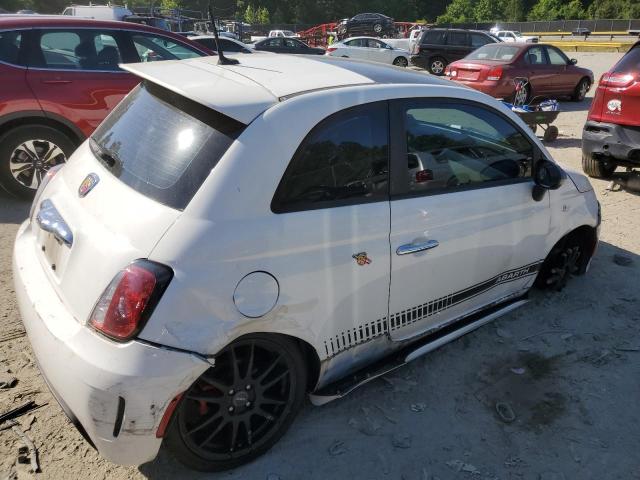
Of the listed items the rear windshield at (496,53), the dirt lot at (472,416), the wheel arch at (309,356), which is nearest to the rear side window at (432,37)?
the rear windshield at (496,53)

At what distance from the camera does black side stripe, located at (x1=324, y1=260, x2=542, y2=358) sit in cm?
263

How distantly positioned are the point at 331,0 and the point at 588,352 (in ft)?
254

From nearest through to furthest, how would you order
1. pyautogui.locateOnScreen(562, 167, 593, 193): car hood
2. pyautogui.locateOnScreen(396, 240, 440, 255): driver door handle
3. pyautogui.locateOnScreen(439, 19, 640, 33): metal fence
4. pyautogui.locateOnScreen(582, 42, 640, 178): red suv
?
pyautogui.locateOnScreen(396, 240, 440, 255): driver door handle → pyautogui.locateOnScreen(562, 167, 593, 193): car hood → pyautogui.locateOnScreen(582, 42, 640, 178): red suv → pyautogui.locateOnScreen(439, 19, 640, 33): metal fence

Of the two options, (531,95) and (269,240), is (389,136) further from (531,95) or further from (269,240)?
(531,95)

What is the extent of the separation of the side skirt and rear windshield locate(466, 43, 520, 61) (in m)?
10.5

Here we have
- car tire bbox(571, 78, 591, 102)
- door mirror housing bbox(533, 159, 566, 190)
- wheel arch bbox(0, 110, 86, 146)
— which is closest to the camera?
door mirror housing bbox(533, 159, 566, 190)

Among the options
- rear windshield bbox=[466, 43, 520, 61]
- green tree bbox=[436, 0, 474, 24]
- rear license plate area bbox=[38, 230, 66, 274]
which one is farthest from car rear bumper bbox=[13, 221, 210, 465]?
green tree bbox=[436, 0, 474, 24]

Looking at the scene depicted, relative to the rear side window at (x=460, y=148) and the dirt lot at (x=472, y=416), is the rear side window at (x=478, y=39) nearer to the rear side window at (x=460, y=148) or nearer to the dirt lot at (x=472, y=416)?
the dirt lot at (x=472, y=416)

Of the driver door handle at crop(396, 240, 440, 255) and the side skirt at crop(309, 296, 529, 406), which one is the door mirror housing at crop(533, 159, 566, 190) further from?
the driver door handle at crop(396, 240, 440, 255)

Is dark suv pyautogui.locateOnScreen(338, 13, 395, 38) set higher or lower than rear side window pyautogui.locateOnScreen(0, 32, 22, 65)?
lower

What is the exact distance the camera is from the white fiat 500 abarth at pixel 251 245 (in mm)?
2072

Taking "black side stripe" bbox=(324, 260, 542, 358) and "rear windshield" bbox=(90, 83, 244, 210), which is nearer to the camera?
"rear windshield" bbox=(90, 83, 244, 210)

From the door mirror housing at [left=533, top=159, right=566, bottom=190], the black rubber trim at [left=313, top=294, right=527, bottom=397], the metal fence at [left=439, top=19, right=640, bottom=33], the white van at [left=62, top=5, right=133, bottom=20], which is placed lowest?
the metal fence at [left=439, top=19, right=640, bottom=33]

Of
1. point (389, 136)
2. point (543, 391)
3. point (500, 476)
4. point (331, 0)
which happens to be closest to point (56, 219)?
point (389, 136)
